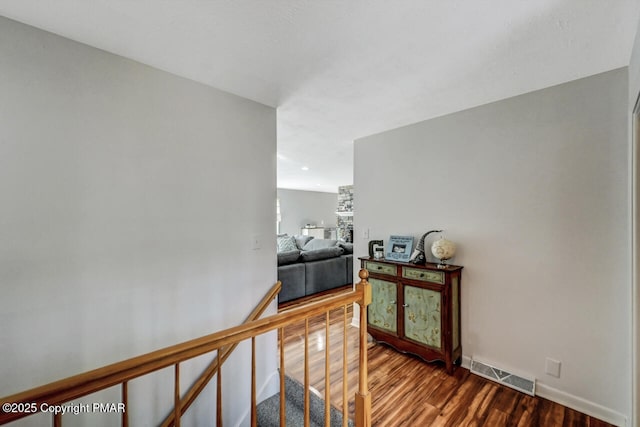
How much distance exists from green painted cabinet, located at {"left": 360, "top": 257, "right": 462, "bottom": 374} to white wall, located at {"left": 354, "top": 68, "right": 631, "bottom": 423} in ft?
0.81

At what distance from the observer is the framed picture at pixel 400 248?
2746mm

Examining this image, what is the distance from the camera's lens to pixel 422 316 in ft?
8.12

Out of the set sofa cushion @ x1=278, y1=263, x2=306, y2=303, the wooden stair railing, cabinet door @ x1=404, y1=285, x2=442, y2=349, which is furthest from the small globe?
sofa cushion @ x1=278, y1=263, x2=306, y2=303

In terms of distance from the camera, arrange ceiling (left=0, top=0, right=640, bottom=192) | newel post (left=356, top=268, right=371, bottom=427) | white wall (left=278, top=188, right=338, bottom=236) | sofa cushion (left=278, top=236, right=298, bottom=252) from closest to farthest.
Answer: ceiling (left=0, top=0, right=640, bottom=192) < newel post (left=356, top=268, right=371, bottom=427) < sofa cushion (left=278, top=236, right=298, bottom=252) < white wall (left=278, top=188, right=338, bottom=236)

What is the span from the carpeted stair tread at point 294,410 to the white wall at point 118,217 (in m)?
0.18

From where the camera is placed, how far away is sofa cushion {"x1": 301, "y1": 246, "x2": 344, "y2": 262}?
4.78m

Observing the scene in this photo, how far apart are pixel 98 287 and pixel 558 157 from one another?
10.3ft

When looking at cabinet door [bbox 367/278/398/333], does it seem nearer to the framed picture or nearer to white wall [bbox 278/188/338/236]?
the framed picture

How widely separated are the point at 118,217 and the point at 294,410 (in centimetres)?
183

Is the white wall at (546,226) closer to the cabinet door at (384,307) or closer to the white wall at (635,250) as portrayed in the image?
the white wall at (635,250)

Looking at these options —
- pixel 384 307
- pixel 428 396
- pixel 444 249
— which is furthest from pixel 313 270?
pixel 428 396

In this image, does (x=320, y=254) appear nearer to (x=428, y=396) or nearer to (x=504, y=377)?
(x=428, y=396)

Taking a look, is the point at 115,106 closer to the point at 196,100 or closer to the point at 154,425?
the point at 196,100

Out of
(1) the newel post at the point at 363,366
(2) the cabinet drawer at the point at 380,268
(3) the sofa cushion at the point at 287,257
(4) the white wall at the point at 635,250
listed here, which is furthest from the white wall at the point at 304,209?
(4) the white wall at the point at 635,250
